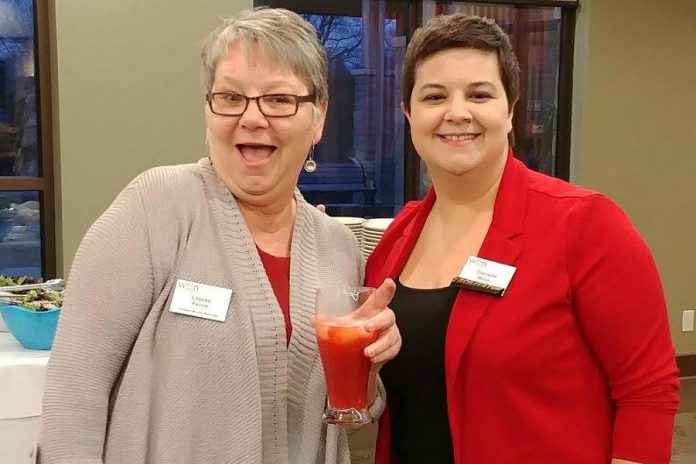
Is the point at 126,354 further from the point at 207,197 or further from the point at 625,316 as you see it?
the point at 625,316

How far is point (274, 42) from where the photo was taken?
1.43m

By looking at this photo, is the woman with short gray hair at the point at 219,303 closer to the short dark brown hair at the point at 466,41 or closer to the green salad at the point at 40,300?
the short dark brown hair at the point at 466,41

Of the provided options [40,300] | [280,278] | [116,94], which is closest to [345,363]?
[280,278]

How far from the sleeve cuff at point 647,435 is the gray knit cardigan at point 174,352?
58 centimetres

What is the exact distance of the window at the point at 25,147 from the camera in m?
3.66

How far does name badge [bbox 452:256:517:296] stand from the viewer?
1.51 metres

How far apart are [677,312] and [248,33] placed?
4.30m

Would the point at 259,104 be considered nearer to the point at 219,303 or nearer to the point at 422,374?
the point at 219,303

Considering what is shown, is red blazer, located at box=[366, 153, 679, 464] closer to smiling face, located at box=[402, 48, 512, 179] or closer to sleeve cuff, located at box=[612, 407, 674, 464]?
sleeve cuff, located at box=[612, 407, 674, 464]

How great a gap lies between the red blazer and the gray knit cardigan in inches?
12.0

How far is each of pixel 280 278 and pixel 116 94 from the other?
2.40m

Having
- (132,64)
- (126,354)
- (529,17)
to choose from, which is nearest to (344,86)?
(529,17)

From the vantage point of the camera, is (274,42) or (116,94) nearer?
(274,42)

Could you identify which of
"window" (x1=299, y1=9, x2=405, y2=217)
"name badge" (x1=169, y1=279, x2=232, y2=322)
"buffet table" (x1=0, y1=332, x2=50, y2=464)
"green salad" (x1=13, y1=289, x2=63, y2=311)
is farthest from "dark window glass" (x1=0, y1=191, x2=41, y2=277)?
"name badge" (x1=169, y1=279, x2=232, y2=322)
